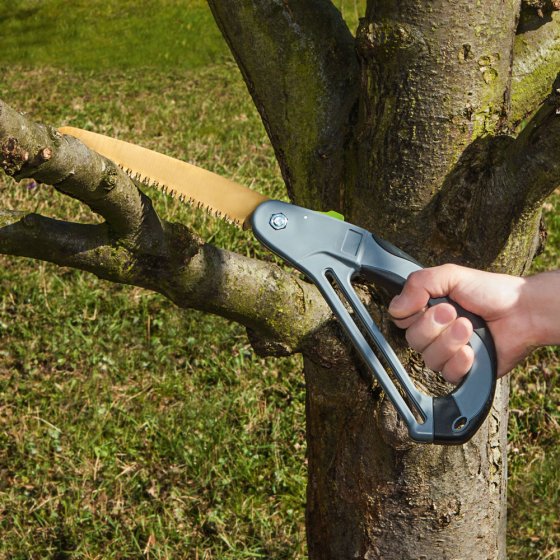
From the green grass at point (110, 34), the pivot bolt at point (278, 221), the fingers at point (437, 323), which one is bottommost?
the fingers at point (437, 323)

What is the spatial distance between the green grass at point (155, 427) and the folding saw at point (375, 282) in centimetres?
217

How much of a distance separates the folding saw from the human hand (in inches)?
1.3

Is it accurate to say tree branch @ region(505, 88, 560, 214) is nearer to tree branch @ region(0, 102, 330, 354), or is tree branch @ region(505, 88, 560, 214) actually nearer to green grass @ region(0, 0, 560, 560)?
tree branch @ region(0, 102, 330, 354)

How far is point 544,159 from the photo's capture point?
2.18 metres

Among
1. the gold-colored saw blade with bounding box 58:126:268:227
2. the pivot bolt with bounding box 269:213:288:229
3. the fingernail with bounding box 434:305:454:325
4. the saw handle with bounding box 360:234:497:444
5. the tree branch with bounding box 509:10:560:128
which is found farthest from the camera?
the tree branch with bounding box 509:10:560:128

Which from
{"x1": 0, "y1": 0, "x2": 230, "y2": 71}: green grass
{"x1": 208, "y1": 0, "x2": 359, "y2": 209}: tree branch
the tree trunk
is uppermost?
{"x1": 0, "y1": 0, "x2": 230, "y2": 71}: green grass

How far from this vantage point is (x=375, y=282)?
7.46ft

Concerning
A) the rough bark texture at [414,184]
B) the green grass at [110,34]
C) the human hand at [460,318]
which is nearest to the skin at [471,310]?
the human hand at [460,318]

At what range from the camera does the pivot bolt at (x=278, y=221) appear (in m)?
2.30

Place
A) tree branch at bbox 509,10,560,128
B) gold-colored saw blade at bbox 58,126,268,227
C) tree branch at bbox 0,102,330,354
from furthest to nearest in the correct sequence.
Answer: tree branch at bbox 509,10,560,128 → gold-colored saw blade at bbox 58,126,268,227 → tree branch at bbox 0,102,330,354

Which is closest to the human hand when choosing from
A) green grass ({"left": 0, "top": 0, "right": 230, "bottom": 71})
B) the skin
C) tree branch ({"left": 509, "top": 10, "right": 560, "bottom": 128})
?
the skin

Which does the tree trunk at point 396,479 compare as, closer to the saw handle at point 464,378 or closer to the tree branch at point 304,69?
the saw handle at point 464,378

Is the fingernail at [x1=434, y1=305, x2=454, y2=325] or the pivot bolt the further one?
the pivot bolt

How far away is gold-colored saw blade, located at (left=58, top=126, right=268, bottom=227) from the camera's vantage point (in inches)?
100.0
